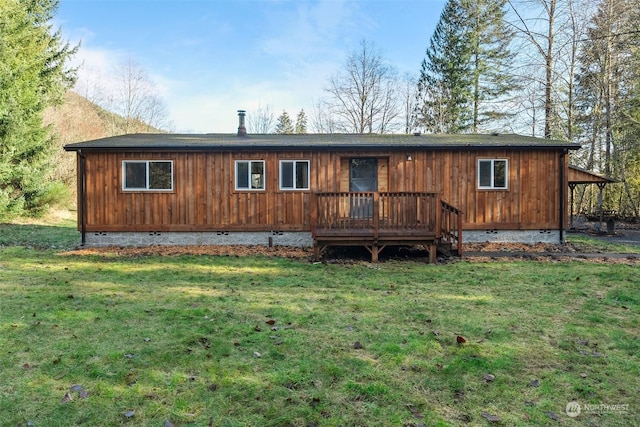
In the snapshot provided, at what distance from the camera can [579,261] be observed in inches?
340

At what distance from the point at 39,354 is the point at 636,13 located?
15.9 meters

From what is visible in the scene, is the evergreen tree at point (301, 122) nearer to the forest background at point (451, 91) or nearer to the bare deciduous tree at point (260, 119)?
the bare deciduous tree at point (260, 119)

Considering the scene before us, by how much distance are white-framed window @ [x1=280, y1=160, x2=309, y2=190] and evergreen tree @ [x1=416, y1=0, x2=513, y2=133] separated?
1872 centimetres

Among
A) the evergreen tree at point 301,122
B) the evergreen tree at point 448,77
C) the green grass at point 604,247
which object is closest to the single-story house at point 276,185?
the green grass at point 604,247

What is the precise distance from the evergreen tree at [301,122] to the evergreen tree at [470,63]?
1013 inches

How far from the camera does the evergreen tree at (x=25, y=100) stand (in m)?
15.5

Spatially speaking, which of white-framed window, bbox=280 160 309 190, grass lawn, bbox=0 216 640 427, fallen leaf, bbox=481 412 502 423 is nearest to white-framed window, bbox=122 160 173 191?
white-framed window, bbox=280 160 309 190

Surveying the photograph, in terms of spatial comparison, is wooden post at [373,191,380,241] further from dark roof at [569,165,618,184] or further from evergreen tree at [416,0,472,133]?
evergreen tree at [416,0,472,133]

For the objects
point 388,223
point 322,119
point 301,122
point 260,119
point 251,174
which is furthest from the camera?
point 301,122

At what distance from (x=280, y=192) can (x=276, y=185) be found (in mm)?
245

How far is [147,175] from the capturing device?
10.8m

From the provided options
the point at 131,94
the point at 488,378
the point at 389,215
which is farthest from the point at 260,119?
the point at 488,378

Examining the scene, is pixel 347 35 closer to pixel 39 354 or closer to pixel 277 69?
pixel 277 69

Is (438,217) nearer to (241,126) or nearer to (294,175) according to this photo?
(294,175)
